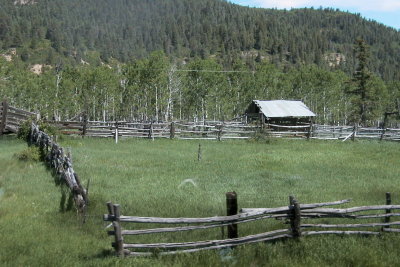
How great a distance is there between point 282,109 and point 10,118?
2431 cm

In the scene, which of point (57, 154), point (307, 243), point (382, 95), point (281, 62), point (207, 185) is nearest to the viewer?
point (307, 243)

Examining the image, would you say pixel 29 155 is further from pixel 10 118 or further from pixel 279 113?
pixel 279 113

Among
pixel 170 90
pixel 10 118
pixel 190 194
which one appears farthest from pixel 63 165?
pixel 170 90

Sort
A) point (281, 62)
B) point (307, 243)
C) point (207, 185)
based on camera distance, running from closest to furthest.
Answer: point (307, 243) → point (207, 185) → point (281, 62)

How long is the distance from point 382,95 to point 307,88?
1827 centimetres

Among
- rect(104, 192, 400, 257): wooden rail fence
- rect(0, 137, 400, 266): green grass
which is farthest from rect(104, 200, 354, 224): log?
rect(0, 137, 400, 266): green grass

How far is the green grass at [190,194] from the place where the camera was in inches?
287

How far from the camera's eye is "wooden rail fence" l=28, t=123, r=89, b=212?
9656mm

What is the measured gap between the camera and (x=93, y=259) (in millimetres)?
7043

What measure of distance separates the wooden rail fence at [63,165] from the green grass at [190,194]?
0.39 metres

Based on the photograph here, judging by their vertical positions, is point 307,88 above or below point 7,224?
above

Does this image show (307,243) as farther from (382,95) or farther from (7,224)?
(382,95)

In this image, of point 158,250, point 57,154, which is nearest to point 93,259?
point 158,250

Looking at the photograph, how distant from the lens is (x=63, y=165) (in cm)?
1307
